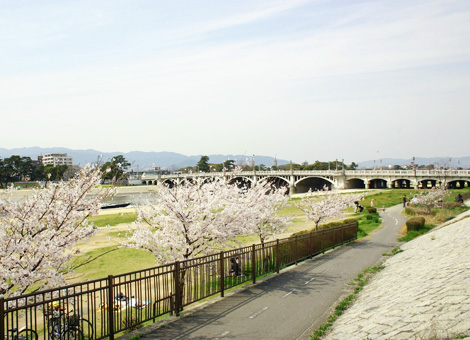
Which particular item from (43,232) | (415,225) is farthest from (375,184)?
(43,232)

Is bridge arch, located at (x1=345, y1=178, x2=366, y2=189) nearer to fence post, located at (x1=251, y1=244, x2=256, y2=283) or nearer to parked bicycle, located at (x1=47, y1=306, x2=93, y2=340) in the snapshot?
fence post, located at (x1=251, y1=244, x2=256, y2=283)

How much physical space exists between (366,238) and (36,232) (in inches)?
836

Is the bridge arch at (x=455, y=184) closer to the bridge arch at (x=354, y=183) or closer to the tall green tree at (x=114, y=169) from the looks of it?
the bridge arch at (x=354, y=183)

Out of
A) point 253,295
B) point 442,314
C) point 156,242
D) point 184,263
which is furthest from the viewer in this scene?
point 156,242

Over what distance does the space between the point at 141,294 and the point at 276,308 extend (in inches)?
141

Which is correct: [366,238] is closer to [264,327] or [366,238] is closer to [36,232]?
[264,327]

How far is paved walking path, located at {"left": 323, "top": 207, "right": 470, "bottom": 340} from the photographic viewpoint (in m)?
7.03

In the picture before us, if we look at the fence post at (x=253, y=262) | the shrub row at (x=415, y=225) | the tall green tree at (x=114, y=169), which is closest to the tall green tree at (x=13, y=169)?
the tall green tree at (x=114, y=169)

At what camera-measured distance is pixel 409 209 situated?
128 ft

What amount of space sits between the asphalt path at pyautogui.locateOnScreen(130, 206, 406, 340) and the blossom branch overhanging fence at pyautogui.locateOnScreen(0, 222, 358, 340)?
475 millimetres

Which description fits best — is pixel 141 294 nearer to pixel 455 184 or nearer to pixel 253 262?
pixel 253 262

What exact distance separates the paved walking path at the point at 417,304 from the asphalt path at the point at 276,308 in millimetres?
849

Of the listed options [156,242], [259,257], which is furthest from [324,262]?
[156,242]

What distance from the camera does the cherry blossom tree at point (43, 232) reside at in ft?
28.4
